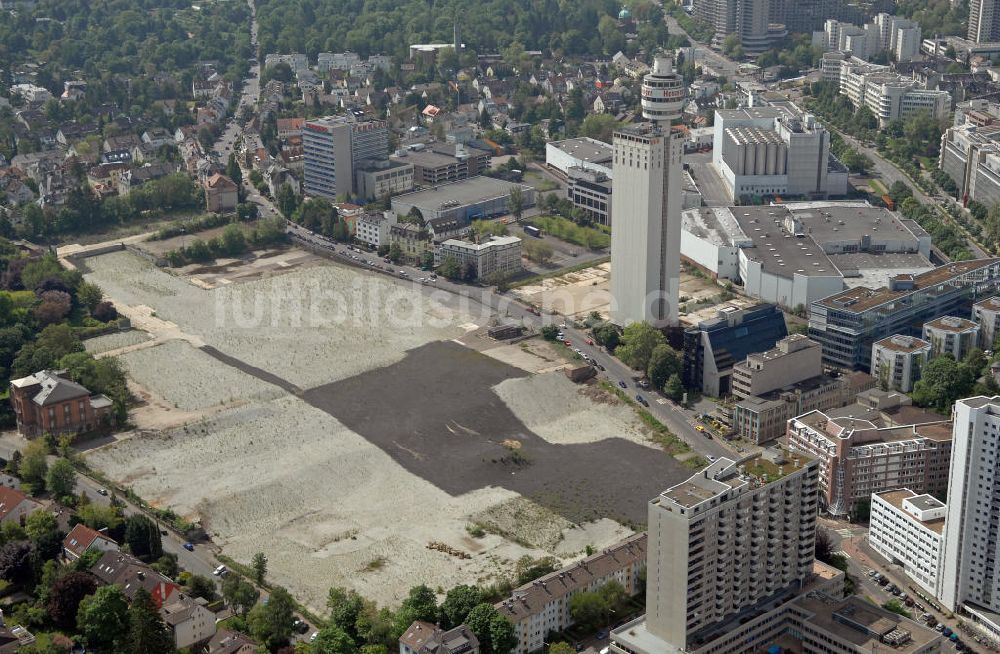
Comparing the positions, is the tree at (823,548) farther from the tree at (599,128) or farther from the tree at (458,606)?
the tree at (599,128)

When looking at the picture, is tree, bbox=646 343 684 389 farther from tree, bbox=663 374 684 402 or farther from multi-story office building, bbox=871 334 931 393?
multi-story office building, bbox=871 334 931 393

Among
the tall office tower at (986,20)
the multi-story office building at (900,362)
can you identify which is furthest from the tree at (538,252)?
the tall office tower at (986,20)

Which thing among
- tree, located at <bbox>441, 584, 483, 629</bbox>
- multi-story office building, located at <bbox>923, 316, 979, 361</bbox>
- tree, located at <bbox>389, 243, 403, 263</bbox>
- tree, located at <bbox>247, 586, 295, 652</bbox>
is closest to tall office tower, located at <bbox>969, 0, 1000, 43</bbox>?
tree, located at <bbox>389, 243, 403, 263</bbox>

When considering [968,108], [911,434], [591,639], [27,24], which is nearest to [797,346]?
[911,434]

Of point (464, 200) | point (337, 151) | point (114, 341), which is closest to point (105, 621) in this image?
point (114, 341)

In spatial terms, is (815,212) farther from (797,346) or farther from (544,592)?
(544,592)
